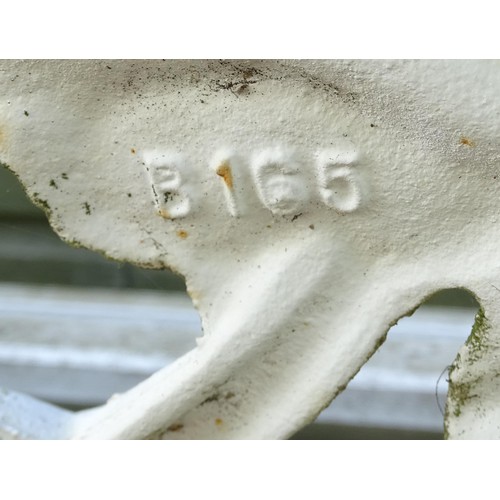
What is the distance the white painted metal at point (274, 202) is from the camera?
0.41 metres

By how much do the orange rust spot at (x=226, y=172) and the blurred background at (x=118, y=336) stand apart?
1.51ft

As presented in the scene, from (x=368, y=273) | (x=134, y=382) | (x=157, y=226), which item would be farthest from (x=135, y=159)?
(x=134, y=382)

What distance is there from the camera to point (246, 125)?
0.43 meters

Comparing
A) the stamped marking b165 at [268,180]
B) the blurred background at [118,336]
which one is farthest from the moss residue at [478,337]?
the blurred background at [118,336]

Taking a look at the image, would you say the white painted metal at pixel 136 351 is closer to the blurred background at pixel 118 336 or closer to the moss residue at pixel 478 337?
the blurred background at pixel 118 336

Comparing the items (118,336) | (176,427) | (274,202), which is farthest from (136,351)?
(274,202)

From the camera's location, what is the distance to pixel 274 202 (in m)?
0.44

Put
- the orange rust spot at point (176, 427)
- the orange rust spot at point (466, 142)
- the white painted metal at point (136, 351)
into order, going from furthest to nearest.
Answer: the white painted metal at point (136, 351), the orange rust spot at point (176, 427), the orange rust spot at point (466, 142)

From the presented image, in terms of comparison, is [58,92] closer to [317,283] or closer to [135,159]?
[135,159]

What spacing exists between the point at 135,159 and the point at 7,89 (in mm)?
87

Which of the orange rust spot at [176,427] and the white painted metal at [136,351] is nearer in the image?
the orange rust spot at [176,427]

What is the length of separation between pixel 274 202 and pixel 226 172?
0.11 feet

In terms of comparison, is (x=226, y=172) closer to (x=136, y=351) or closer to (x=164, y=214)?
(x=164, y=214)

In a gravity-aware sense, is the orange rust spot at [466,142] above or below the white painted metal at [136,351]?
above
